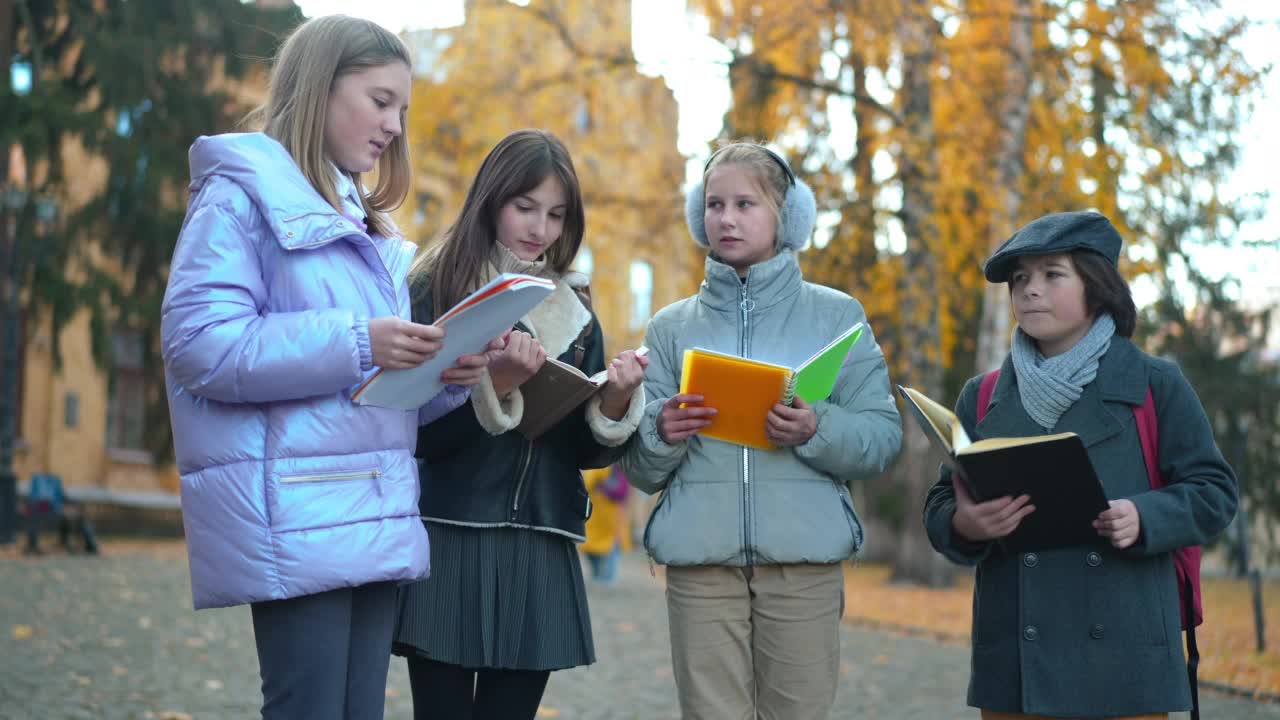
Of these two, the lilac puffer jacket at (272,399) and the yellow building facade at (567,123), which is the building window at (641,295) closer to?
the yellow building facade at (567,123)

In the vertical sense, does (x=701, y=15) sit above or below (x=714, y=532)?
above

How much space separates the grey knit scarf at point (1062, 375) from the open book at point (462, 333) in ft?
4.32

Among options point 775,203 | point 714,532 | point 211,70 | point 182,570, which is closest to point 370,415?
point 714,532

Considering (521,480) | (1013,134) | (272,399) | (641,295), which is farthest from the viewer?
(641,295)

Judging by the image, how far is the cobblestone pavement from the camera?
7012 mm

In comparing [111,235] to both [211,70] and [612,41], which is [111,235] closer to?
[211,70]

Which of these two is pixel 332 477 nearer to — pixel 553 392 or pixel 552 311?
pixel 553 392

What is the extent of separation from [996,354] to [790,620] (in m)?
11.3

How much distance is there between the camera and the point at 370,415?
119 inches

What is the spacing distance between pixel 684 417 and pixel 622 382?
22 cm

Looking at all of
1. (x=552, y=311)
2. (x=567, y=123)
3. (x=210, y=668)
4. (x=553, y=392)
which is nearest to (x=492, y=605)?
(x=553, y=392)

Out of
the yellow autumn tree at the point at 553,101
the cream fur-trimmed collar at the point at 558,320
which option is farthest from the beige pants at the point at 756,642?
the yellow autumn tree at the point at 553,101

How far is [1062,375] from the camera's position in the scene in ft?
11.5

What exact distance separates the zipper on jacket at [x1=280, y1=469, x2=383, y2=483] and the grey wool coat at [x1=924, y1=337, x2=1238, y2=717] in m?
1.44
